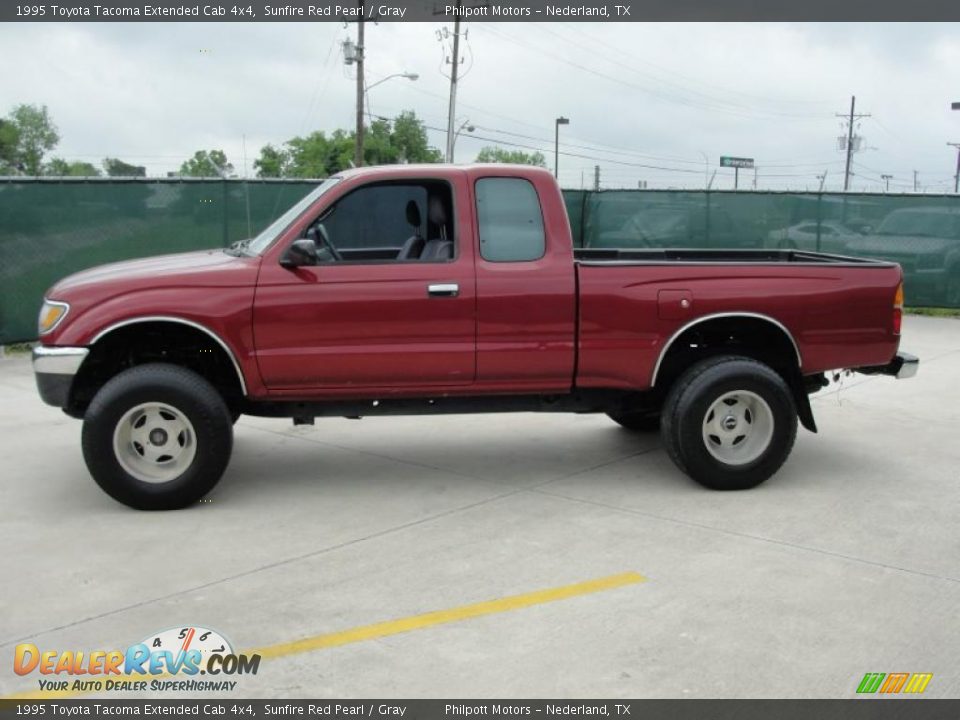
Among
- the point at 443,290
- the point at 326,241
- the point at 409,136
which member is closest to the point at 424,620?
the point at 443,290

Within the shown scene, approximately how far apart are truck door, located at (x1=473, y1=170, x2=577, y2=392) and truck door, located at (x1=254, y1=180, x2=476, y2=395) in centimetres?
11

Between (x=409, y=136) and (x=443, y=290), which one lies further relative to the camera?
(x=409, y=136)

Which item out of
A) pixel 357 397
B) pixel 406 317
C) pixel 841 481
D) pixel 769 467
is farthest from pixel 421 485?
pixel 841 481

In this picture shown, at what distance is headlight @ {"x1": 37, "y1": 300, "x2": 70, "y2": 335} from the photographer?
597 cm

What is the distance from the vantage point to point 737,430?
6477mm

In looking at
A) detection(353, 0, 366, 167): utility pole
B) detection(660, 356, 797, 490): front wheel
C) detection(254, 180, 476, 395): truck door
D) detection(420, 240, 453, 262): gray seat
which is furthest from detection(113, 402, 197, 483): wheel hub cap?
detection(353, 0, 366, 167): utility pole

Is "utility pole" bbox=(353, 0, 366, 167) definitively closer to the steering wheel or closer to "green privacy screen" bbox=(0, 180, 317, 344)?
Answer: "green privacy screen" bbox=(0, 180, 317, 344)

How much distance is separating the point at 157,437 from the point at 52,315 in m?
0.94

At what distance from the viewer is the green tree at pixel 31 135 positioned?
311 ft

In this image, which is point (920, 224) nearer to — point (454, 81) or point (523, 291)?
point (523, 291)

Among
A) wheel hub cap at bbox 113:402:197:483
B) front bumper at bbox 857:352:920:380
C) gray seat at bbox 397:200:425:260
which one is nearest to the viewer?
wheel hub cap at bbox 113:402:197:483

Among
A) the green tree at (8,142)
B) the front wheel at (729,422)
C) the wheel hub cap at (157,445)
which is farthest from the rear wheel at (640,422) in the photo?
the green tree at (8,142)

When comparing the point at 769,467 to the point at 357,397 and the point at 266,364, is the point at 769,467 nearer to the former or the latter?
the point at 357,397
